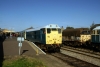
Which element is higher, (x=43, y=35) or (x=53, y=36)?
(x=43, y=35)

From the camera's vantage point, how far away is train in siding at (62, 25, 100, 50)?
22984 millimetres

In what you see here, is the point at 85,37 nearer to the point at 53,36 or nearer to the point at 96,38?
the point at 96,38

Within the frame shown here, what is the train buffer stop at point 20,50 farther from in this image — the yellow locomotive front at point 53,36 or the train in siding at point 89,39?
the train in siding at point 89,39

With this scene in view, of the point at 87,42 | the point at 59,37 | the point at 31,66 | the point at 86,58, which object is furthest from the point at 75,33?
the point at 31,66

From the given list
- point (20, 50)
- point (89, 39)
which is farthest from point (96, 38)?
point (20, 50)

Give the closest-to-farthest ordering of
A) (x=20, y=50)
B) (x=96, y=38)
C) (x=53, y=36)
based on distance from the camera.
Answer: (x=20, y=50) < (x=53, y=36) < (x=96, y=38)

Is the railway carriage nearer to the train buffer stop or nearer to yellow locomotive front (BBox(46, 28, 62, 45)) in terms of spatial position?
yellow locomotive front (BBox(46, 28, 62, 45))

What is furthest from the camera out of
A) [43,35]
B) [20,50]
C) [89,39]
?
[89,39]

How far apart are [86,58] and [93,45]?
8047 mm

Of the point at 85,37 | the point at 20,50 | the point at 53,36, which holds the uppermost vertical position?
the point at 53,36

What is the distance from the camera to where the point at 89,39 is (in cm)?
2828

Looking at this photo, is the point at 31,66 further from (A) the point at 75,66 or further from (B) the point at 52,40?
(B) the point at 52,40

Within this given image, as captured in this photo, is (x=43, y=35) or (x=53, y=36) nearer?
(x=53, y=36)

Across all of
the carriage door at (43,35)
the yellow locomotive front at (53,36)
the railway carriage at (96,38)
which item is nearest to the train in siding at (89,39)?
the railway carriage at (96,38)
